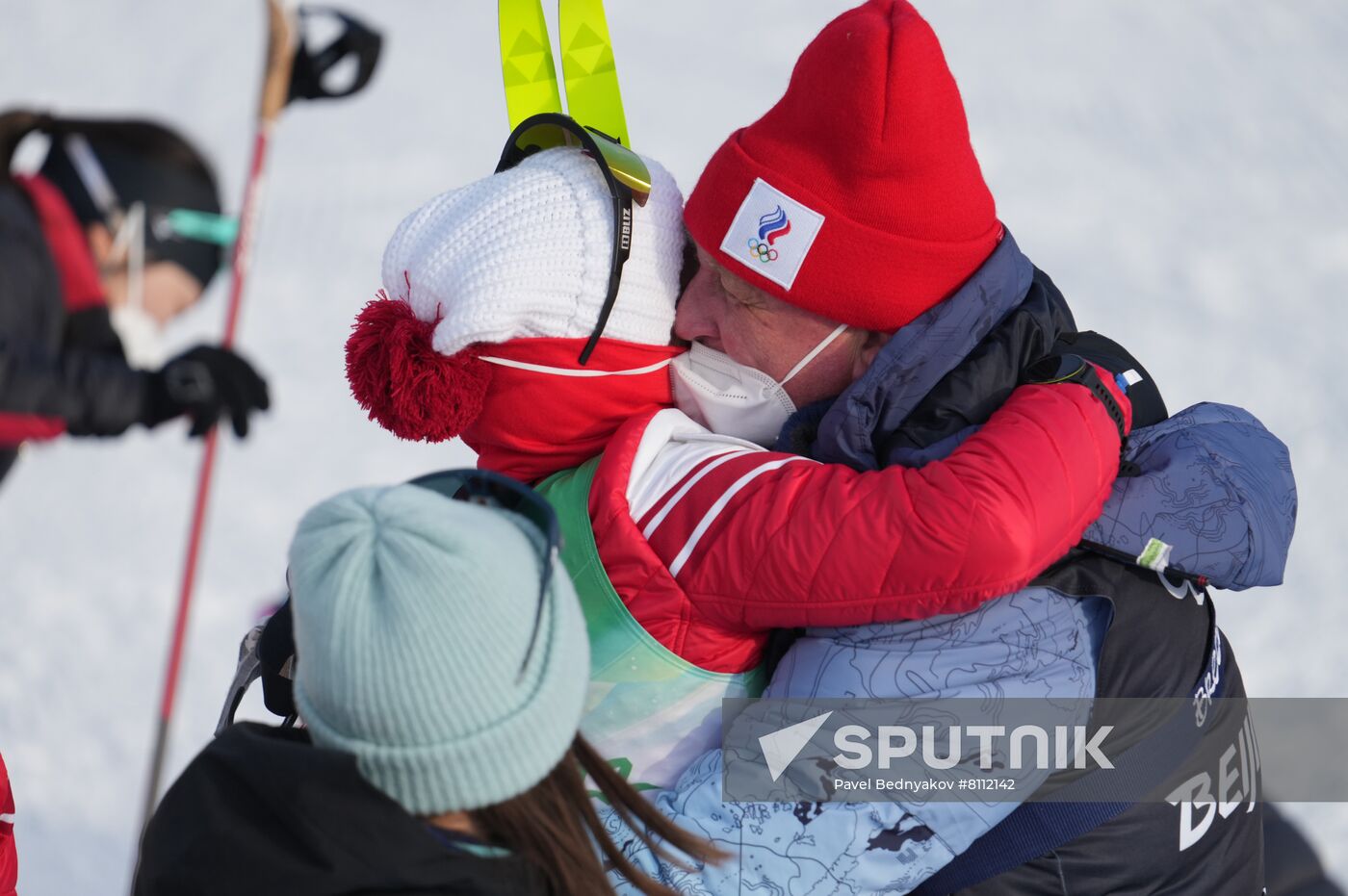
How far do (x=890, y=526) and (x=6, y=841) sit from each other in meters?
0.89

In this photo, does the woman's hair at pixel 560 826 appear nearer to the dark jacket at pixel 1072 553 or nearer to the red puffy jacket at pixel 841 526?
the red puffy jacket at pixel 841 526

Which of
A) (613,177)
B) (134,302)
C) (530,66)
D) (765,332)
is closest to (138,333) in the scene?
(134,302)

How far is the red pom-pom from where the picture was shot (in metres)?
1.19

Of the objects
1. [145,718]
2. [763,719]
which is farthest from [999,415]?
[145,718]

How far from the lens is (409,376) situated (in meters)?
1.19

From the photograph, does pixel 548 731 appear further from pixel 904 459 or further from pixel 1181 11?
pixel 1181 11

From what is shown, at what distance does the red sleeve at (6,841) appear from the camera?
121 cm

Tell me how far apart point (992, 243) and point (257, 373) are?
2.43 ft

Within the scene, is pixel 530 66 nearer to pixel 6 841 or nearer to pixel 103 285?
pixel 103 285

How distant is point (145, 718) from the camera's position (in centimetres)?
214

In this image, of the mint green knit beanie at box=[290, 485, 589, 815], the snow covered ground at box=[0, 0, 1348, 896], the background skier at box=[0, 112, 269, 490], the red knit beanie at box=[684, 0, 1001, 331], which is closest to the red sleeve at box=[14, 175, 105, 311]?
the background skier at box=[0, 112, 269, 490]

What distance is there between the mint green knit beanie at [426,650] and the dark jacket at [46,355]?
0.16 meters

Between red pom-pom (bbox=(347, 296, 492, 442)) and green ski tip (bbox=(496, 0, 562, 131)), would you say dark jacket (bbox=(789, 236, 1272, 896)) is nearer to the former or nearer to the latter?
red pom-pom (bbox=(347, 296, 492, 442))

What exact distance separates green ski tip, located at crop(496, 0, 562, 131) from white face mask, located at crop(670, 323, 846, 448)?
39cm
